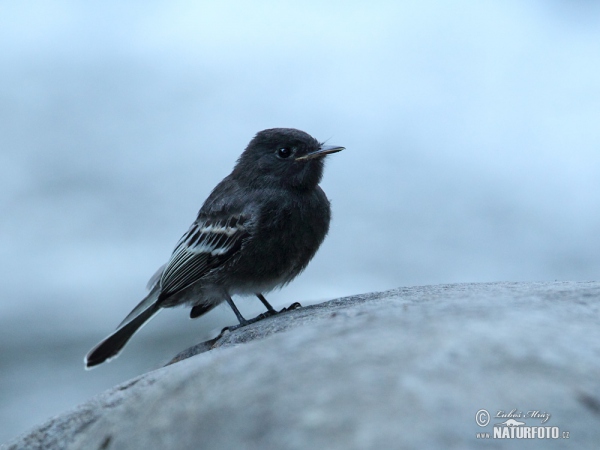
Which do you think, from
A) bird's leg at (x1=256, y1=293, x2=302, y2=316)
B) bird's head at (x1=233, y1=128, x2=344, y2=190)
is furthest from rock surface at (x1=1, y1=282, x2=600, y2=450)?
bird's head at (x1=233, y1=128, x2=344, y2=190)

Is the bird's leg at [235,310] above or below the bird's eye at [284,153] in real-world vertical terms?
below

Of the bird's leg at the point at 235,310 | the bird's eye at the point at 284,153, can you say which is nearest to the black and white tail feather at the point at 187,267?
the bird's leg at the point at 235,310

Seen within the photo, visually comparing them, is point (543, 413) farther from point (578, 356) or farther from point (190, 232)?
point (190, 232)

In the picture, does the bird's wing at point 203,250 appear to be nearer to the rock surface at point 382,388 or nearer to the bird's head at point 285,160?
the bird's head at point 285,160

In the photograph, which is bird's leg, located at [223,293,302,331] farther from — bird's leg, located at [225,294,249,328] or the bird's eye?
the bird's eye

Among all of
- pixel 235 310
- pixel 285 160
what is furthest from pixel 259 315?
pixel 285 160

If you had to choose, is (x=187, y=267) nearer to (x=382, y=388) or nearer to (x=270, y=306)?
(x=270, y=306)
